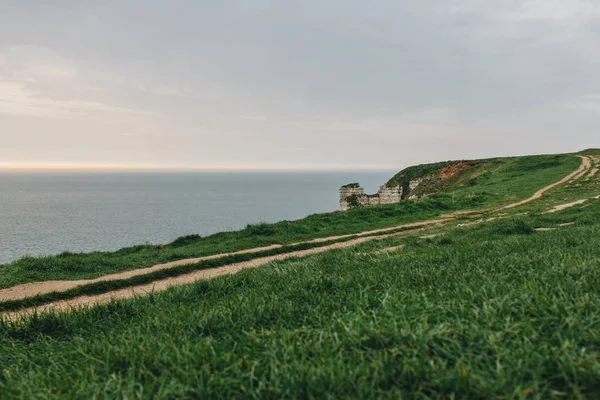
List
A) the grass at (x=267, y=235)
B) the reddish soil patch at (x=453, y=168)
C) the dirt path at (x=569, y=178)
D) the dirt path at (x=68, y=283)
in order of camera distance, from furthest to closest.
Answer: the reddish soil patch at (x=453, y=168)
the dirt path at (x=569, y=178)
the grass at (x=267, y=235)
the dirt path at (x=68, y=283)

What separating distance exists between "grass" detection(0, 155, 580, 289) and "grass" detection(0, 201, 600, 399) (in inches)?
437

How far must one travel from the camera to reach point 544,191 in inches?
1476

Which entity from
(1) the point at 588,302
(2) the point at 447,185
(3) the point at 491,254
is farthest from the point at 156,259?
(2) the point at 447,185

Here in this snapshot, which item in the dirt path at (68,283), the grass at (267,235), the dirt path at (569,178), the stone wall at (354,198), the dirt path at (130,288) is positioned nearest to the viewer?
the dirt path at (130,288)

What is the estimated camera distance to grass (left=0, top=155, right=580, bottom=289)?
1536 cm

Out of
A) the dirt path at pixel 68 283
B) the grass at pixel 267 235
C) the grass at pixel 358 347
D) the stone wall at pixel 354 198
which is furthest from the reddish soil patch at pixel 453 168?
the grass at pixel 358 347

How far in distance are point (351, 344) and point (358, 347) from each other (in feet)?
0.21

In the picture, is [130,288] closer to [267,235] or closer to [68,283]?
[68,283]

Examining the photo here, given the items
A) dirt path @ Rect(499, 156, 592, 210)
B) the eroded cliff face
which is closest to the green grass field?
dirt path @ Rect(499, 156, 592, 210)

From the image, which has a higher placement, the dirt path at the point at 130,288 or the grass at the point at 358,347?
the grass at the point at 358,347

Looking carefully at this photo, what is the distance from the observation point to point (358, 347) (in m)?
3.26

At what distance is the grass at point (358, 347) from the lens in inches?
104

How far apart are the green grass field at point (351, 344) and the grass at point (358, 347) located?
0.01 metres

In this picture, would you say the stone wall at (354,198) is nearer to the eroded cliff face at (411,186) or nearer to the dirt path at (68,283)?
the eroded cliff face at (411,186)
